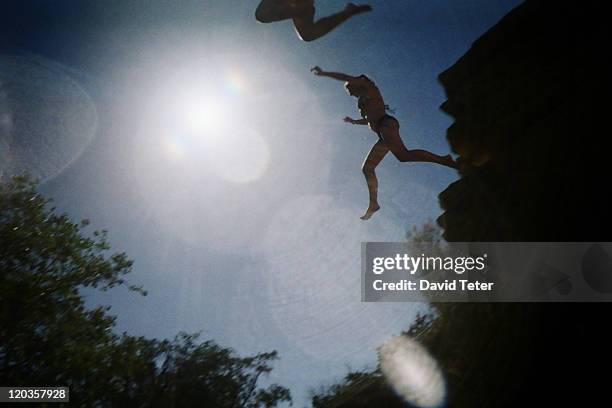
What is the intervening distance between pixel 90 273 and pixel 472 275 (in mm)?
15159

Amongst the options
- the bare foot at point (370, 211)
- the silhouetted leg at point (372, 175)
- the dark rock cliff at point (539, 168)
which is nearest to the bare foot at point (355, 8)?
the silhouetted leg at point (372, 175)

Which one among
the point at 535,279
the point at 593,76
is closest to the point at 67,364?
the point at 535,279

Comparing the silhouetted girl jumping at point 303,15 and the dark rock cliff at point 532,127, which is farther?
the dark rock cliff at point 532,127

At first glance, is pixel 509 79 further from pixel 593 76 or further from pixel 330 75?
pixel 330 75

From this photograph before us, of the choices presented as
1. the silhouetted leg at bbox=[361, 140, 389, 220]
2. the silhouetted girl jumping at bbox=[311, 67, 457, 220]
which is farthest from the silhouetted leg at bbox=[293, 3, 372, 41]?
the silhouetted leg at bbox=[361, 140, 389, 220]

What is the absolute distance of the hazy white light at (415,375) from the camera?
8086 mm

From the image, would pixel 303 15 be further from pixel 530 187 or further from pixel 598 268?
pixel 598 268

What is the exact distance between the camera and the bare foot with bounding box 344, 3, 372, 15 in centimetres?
438

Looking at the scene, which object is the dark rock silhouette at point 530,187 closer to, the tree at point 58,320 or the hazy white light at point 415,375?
the hazy white light at point 415,375

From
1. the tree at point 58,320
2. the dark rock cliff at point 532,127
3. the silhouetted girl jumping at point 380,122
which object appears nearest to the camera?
the silhouetted girl jumping at point 380,122

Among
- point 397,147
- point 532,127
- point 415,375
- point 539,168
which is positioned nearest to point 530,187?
point 539,168

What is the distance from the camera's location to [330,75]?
16.3ft

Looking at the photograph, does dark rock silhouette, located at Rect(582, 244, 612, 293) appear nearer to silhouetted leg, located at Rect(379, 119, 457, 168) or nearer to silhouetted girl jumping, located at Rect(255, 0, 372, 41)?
silhouetted leg, located at Rect(379, 119, 457, 168)

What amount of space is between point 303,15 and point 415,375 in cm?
805
